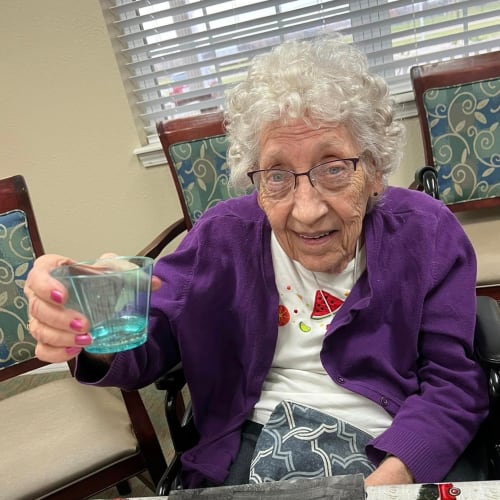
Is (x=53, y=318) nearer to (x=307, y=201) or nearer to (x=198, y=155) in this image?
(x=307, y=201)

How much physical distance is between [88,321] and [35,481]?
0.85 meters

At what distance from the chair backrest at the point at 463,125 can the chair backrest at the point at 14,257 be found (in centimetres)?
159

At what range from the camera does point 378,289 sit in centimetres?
110

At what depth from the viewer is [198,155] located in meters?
2.19

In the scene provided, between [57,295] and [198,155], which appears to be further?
[198,155]

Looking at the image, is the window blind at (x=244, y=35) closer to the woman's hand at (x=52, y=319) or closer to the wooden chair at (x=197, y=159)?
the wooden chair at (x=197, y=159)

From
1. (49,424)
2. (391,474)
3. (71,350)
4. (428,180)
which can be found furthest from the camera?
(428,180)

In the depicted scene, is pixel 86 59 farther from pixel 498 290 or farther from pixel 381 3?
pixel 498 290

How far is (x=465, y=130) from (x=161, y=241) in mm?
1346

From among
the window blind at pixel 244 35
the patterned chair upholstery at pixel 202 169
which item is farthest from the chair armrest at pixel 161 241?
the window blind at pixel 244 35

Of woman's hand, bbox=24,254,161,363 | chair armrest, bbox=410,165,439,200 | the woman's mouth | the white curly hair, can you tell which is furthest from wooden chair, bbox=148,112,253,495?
woman's hand, bbox=24,254,161,363

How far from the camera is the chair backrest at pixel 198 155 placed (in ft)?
7.10

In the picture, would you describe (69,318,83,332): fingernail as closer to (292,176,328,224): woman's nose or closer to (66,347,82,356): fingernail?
(66,347,82,356): fingernail

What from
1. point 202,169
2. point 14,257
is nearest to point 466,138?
point 202,169
